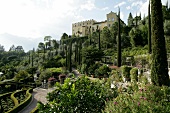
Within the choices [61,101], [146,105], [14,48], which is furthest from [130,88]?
[14,48]

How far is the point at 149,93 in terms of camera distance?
5492 mm

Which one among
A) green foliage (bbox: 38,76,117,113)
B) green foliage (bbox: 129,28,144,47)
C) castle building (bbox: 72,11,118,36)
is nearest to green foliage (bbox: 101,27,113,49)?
green foliage (bbox: 129,28,144,47)

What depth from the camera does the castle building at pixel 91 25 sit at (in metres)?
59.0

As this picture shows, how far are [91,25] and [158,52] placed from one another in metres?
61.5

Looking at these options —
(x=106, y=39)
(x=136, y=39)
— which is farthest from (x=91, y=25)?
(x=136, y=39)

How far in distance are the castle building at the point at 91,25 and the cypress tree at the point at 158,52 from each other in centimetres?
4750

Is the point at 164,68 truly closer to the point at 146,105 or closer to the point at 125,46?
the point at 146,105

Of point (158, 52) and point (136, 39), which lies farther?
point (136, 39)

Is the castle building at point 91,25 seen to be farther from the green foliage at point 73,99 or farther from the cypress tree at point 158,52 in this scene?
the green foliage at point 73,99

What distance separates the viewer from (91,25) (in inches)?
2776

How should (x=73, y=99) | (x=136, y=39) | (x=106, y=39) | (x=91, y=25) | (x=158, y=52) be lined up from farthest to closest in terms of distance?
(x=91, y=25) < (x=106, y=39) < (x=136, y=39) < (x=158, y=52) < (x=73, y=99)

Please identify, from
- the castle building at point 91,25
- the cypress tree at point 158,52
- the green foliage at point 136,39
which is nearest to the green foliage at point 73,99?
the cypress tree at point 158,52

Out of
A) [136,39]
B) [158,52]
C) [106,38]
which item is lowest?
[158,52]

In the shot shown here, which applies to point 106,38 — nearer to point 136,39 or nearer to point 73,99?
point 136,39
